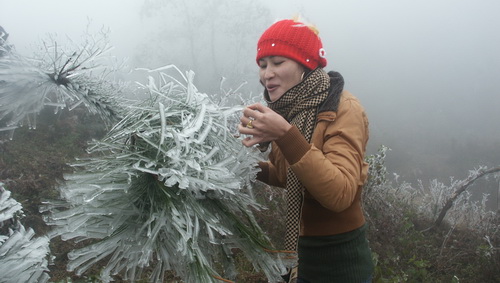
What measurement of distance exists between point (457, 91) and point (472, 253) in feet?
118

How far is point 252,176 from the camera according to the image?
111 centimetres

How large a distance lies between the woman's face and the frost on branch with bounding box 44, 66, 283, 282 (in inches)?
17.5

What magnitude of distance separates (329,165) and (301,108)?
31 centimetres

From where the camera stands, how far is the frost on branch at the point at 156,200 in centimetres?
85

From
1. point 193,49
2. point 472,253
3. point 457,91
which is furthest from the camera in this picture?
point 457,91

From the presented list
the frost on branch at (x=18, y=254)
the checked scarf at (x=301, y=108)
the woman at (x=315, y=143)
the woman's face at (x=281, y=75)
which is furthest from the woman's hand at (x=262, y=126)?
the frost on branch at (x=18, y=254)

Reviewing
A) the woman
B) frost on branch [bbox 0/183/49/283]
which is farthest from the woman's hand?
frost on branch [bbox 0/183/49/283]

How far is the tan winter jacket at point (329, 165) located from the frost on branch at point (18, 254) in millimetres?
675

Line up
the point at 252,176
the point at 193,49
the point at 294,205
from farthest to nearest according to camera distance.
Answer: the point at 193,49 → the point at 294,205 → the point at 252,176

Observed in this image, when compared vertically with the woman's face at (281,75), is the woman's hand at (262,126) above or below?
below

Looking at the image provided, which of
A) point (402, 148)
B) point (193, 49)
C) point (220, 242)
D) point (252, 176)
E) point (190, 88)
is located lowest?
point (402, 148)

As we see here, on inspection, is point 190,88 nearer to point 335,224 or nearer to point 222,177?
point 222,177

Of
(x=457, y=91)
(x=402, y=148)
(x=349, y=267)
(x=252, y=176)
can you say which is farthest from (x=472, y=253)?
(x=457, y=91)

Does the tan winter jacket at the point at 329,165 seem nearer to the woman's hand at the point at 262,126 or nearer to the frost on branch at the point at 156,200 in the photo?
the woman's hand at the point at 262,126
